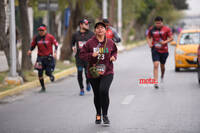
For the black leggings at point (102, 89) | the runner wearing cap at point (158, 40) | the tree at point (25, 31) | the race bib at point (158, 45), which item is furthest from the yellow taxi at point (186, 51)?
the black leggings at point (102, 89)

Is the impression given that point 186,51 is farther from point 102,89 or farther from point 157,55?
point 102,89

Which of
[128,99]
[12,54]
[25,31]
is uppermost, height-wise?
[25,31]

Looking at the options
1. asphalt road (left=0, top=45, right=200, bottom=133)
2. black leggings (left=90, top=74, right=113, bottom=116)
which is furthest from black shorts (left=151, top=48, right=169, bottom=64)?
black leggings (left=90, top=74, right=113, bottom=116)

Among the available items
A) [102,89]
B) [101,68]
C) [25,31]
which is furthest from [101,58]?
[25,31]

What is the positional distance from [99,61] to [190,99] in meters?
3.79

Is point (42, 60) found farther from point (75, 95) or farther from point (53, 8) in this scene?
point (53, 8)

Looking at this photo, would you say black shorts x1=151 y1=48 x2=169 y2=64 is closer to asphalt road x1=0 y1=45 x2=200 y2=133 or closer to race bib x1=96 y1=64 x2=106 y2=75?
asphalt road x1=0 y1=45 x2=200 y2=133

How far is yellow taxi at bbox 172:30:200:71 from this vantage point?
710 inches

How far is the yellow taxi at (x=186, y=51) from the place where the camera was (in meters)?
18.0

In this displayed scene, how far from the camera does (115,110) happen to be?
33.4 feet

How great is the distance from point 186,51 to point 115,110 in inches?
336

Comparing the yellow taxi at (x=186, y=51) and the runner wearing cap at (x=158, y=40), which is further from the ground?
the runner wearing cap at (x=158, y=40)

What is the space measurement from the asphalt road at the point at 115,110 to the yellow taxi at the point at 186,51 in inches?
109

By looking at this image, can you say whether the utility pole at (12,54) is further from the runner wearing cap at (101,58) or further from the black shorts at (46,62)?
the runner wearing cap at (101,58)
